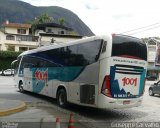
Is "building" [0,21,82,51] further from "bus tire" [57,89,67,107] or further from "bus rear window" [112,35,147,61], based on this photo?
"bus rear window" [112,35,147,61]

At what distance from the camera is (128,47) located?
1354 centimetres

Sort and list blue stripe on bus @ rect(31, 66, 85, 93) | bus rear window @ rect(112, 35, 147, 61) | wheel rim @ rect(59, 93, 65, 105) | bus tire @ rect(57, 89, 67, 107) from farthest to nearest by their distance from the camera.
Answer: wheel rim @ rect(59, 93, 65, 105) < bus tire @ rect(57, 89, 67, 107) < blue stripe on bus @ rect(31, 66, 85, 93) < bus rear window @ rect(112, 35, 147, 61)

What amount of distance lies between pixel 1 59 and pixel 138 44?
172ft

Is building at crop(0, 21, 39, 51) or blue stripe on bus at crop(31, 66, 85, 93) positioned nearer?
blue stripe on bus at crop(31, 66, 85, 93)

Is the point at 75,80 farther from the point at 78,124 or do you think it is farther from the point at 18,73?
the point at 18,73

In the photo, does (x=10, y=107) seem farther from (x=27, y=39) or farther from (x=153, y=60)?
(x=153, y=60)

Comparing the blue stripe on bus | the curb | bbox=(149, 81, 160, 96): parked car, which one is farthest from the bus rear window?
bbox=(149, 81, 160, 96): parked car

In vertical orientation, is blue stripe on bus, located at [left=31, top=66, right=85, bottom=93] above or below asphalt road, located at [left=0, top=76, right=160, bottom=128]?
above

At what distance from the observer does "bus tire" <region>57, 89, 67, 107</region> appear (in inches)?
630

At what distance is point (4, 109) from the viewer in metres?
13.8

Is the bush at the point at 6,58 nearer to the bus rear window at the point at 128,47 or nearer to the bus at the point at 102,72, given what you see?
the bus at the point at 102,72

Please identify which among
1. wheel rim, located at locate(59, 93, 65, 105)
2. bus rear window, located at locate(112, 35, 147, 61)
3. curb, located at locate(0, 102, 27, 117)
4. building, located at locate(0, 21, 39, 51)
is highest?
building, located at locate(0, 21, 39, 51)

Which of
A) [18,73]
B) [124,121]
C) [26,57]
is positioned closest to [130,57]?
[124,121]

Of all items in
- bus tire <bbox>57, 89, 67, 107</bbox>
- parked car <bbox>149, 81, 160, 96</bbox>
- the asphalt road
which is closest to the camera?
the asphalt road
